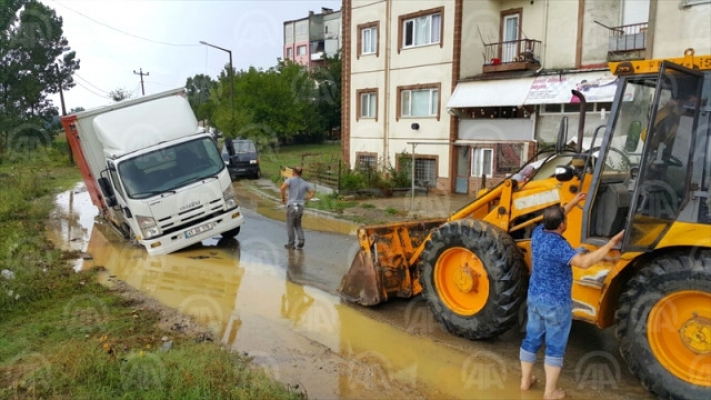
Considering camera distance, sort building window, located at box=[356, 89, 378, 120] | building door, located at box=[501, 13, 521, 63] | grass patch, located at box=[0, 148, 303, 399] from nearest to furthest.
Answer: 1. grass patch, located at box=[0, 148, 303, 399]
2. building door, located at box=[501, 13, 521, 63]
3. building window, located at box=[356, 89, 378, 120]

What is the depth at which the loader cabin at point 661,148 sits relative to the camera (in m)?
4.36

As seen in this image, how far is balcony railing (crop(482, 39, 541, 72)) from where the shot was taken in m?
17.7

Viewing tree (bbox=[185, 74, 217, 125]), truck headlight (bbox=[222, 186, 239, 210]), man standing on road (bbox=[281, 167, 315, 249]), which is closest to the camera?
man standing on road (bbox=[281, 167, 315, 249])

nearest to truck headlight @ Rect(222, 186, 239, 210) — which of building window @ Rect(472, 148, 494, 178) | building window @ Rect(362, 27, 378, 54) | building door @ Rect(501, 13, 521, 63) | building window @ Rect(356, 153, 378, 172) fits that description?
building window @ Rect(472, 148, 494, 178)

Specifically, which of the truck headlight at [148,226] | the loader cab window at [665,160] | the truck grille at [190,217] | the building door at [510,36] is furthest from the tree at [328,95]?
the loader cab window at [665,160]

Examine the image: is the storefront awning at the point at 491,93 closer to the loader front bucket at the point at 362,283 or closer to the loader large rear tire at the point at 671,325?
the loader front bucket at the point at 362,283

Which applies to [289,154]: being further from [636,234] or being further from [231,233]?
[636,234]

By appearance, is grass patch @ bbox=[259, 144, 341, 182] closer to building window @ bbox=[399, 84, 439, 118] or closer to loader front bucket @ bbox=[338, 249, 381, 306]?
building window @ bbox=[399, 84, 439, 118]

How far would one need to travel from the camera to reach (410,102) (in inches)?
839

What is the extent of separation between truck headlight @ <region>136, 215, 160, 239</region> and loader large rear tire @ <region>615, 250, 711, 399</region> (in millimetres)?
8027

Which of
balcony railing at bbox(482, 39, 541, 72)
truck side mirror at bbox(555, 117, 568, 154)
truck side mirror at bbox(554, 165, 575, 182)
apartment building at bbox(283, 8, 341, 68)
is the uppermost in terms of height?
apartment building at bbox(283, 8, 341, 68)

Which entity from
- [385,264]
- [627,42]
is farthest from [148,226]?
[627,42]

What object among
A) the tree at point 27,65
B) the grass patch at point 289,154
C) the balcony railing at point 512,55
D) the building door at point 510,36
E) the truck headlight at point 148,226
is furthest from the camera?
the grass patch at point 289,154

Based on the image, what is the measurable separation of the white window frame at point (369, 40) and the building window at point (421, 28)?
148 cm
